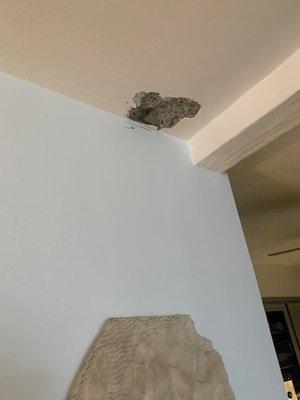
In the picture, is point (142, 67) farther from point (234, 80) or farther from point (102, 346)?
point (102, 346)

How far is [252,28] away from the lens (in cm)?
95

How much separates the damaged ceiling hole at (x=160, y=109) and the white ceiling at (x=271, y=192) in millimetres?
554

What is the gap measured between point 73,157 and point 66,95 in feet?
0.73

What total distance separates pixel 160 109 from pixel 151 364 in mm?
805

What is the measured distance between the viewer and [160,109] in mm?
1210

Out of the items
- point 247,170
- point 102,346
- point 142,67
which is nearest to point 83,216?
point 102,346

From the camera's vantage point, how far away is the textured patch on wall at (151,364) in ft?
2.53

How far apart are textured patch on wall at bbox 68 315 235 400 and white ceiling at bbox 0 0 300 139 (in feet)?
2.28

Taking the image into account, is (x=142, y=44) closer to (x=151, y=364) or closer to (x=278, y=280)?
(x=151, y=364)

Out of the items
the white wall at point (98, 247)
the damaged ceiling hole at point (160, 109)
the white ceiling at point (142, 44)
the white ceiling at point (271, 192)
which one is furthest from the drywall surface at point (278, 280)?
the white ceiling at point (142, 44)

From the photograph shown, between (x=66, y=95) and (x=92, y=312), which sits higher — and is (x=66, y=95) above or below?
above

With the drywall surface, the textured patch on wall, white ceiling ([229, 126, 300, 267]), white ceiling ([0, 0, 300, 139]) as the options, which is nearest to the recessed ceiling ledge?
white ceiling ([0, 0, 300, 139])

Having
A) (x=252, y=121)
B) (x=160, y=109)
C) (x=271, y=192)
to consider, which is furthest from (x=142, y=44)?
(x=271, y=192)

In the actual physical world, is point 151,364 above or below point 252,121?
below
